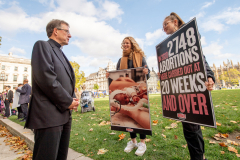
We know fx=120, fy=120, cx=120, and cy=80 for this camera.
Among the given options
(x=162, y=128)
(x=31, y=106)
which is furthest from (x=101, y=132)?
(x=31, y=106)

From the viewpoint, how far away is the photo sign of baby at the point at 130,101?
2.47 metres

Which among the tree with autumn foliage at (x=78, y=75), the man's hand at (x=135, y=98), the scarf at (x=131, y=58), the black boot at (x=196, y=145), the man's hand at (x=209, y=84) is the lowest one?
the black boot at (x=196, y=145)

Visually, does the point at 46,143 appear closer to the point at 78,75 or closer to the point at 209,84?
the point at 209,84

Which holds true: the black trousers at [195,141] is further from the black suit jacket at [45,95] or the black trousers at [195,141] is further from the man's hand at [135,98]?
the black suit jacket at [45,95]

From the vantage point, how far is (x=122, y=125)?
2.69 metres

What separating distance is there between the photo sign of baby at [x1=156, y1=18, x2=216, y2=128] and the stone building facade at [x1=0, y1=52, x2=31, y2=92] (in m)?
63.5

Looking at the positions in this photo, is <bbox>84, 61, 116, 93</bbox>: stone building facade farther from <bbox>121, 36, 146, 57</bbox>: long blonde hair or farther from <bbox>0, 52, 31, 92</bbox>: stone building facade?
<bbox>121, 36, 146, 57</bbox>: long blonde hair

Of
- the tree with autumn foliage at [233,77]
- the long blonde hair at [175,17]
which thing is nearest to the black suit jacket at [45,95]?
the long blonde hair at [175,17]

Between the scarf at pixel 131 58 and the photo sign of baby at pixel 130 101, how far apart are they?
0.59 ft

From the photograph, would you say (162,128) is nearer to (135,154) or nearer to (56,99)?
(135,154)

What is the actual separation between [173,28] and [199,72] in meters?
0.98

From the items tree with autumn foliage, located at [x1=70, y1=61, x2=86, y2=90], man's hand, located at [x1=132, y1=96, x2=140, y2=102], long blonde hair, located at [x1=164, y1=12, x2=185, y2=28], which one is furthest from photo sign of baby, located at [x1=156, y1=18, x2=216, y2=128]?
tree with autumn foliage, located at [x1=70, y1=61, x2=86, y2=90]

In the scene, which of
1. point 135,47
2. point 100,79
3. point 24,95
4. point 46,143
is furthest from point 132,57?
point 100,79

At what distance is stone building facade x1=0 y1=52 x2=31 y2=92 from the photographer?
155ft
